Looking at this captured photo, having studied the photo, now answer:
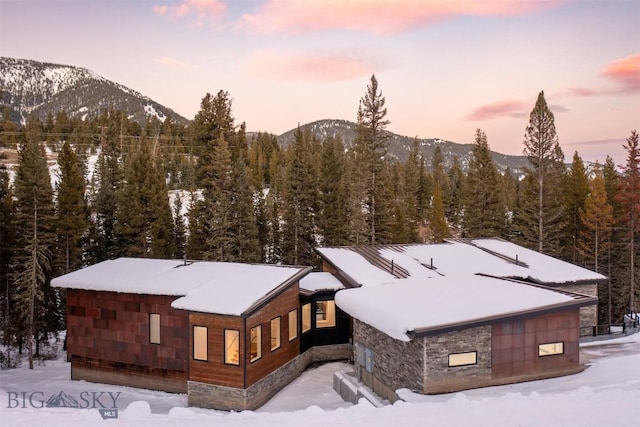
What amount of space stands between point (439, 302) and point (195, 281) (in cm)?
917

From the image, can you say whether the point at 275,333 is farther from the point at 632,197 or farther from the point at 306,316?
the point at 632,197

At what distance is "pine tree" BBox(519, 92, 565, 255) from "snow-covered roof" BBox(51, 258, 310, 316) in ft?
64.3

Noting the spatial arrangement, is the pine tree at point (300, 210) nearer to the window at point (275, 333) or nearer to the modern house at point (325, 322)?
the modern house at point (325, 322)

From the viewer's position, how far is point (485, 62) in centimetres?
2736

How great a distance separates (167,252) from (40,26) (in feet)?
53.3

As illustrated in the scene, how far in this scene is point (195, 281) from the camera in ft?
56.7

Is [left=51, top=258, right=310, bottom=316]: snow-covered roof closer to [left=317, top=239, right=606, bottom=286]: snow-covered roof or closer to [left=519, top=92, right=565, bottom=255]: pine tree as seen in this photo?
[left=317, top=239, right=606, bottom=286]: snow-covered roof

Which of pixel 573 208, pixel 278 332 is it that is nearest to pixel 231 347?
pixel 278 332

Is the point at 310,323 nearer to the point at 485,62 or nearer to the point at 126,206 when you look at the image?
the point at 126,206

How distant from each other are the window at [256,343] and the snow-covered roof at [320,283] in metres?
3.68

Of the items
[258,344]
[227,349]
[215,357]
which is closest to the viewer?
[227,349]

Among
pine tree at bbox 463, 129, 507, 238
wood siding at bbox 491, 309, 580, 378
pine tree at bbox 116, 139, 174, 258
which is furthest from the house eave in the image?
pine tree at bbox 463, 129, 507, 238

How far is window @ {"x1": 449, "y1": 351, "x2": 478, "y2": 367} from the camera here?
483 inches

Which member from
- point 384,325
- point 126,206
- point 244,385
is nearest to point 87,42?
point 126,206
